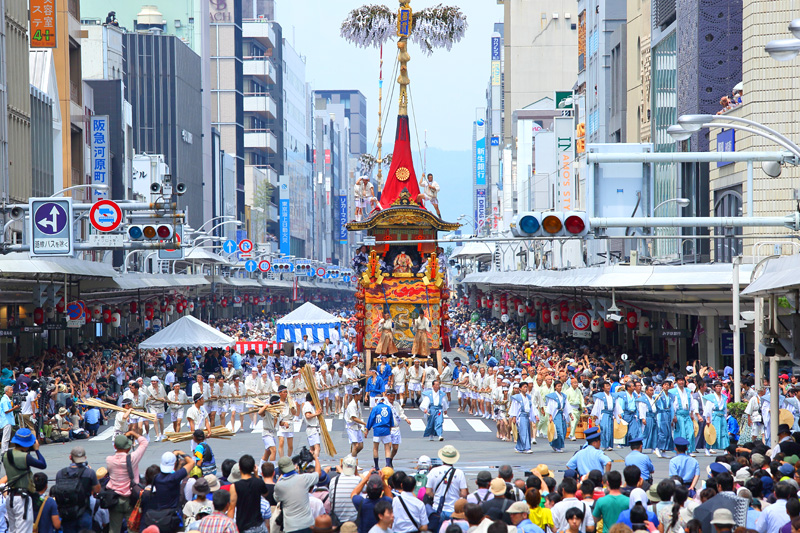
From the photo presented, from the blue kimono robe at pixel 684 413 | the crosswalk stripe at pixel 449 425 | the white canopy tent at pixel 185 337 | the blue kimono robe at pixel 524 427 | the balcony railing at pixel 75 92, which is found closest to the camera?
the blue kimono robe at pixel 684 413

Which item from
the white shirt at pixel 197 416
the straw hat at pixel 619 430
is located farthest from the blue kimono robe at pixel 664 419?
the white shirt at pixel 197 416

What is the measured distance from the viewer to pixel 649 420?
68.3 ft

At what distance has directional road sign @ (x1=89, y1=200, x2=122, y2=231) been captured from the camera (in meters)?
21.7

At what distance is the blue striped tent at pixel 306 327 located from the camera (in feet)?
136

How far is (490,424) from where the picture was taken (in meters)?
→ 26.6

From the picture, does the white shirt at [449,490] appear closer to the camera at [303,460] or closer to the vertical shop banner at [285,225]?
the camera at [303,460]

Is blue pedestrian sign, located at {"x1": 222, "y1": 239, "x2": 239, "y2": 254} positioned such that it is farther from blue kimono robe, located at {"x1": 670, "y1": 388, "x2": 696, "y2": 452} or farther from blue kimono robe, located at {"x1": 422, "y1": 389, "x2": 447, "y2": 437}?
blue kimono robe, located at {"x1": 670, "y1": 388, "x2": 696, "y2": 452}

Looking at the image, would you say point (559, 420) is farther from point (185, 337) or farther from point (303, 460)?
point (185, 337)

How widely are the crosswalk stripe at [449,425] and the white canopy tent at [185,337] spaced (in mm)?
7291

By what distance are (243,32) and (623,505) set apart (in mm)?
129960

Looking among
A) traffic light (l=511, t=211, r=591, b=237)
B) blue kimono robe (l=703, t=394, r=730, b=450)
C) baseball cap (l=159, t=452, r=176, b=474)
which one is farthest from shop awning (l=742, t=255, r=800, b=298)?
baseball cap (l=159, t=452, r=176, b=474)

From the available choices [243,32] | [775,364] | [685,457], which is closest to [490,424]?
[775,364]

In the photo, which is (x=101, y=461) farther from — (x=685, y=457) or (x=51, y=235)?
(x=685, y=457)

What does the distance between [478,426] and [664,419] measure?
635 centimetres
